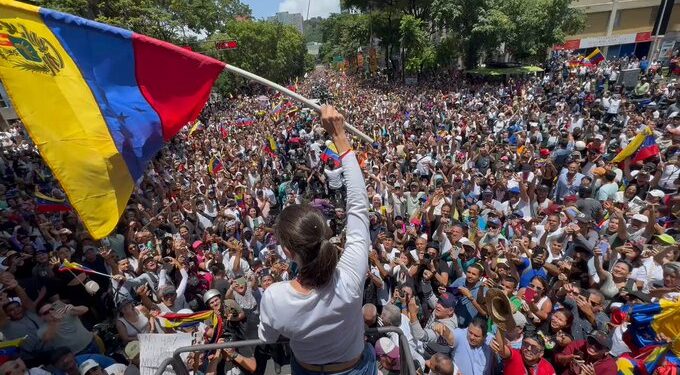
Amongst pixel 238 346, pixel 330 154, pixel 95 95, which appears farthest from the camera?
pixel 330 154

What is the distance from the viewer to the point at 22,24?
252 centimetres

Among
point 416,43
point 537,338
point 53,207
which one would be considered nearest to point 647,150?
point 537,338

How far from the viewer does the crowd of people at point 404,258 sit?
3416 mm

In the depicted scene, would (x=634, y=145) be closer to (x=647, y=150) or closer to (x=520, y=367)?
(x=647, y=150)

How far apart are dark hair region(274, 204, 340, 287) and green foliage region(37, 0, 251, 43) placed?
21.7 meters

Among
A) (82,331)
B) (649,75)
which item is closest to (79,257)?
(82,331)

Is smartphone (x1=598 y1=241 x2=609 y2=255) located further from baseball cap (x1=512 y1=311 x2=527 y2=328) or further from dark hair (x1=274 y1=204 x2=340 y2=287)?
dark hair (x1=274 y1=204 x2=340 y2=287)

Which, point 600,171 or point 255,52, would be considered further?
point 255,52

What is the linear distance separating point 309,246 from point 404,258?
3726 millimetres

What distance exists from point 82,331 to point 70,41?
2778 mm

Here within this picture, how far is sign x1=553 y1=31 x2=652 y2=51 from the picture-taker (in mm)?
39188

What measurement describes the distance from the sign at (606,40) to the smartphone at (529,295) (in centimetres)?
4188

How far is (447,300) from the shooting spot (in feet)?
13.3

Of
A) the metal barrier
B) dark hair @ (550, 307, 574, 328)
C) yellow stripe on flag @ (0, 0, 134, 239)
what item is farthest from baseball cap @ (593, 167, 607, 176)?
yellow stripe on flag @ (0, 0, 134, 239)
